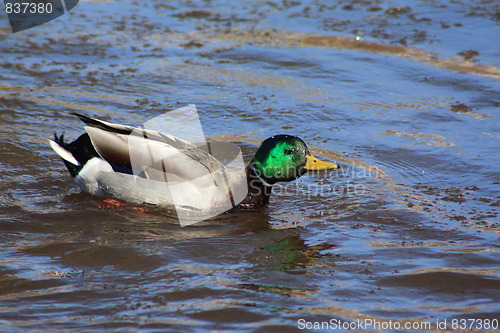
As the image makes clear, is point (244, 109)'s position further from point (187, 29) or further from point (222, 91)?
point (187, 29)

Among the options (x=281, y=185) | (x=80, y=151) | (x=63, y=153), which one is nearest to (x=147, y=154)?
(x=80, y=151)

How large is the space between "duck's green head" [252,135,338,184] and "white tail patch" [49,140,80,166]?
1.54 metres

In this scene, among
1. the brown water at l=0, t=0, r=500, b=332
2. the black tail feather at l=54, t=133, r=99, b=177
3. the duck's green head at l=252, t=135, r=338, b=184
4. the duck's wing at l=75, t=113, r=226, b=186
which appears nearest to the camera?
the brown water at l=0, t=0, r=500, b=332

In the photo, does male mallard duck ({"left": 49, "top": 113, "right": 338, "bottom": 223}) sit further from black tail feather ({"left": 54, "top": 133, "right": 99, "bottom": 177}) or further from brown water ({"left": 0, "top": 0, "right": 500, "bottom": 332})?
brown water ({"left": 0, "top": 0, "right": 500, "bottom": 332})

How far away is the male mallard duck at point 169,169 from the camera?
5.48m

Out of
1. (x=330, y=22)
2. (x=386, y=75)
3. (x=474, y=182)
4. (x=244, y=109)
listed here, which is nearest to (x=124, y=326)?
(x=474, y=182)

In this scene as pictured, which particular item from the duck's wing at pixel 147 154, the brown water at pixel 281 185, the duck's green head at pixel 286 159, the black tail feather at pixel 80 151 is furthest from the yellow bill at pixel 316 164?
the black tail feather at pixel 80 151

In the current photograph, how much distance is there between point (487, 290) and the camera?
4.25m

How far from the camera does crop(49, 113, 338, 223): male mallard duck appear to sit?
5.48m

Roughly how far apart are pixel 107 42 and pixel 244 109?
9.32ft

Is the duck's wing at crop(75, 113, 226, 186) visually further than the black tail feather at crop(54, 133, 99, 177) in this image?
No

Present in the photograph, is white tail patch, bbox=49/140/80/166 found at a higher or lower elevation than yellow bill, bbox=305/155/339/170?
higher

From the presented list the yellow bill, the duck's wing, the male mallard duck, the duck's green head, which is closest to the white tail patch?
the male mallard duck

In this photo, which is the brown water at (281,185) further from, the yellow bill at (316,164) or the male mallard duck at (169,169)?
the yellow bill at (316,164)
